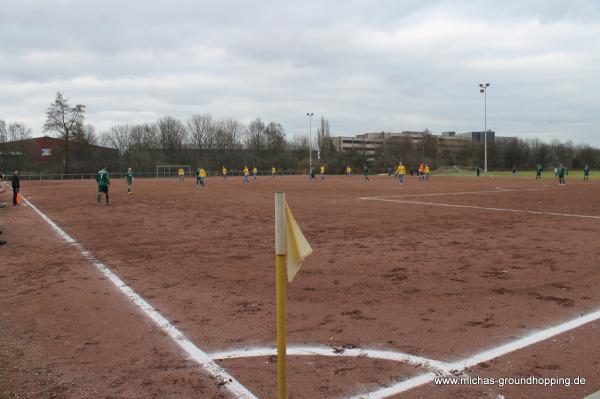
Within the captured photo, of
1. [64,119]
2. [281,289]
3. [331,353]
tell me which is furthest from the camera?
[64,119]

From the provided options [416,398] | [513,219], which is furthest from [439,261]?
[513,219]

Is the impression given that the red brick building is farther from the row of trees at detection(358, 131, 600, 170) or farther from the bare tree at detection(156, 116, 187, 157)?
the row of trees at detection(358, 131, 600, 170)

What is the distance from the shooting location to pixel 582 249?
30.8ft

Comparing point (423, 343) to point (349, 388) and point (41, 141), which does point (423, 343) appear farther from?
point (41, 141)

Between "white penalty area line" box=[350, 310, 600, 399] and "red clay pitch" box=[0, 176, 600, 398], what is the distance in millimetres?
82

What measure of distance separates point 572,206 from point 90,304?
18655 mm

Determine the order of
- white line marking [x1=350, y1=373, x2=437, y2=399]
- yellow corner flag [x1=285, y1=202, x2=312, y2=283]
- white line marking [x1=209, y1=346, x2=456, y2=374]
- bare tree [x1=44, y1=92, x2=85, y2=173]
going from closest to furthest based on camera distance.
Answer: yellow corner flag [x1=285, y1=202, x2=312, y2=283], white line marking [x1=350, y1=373, x2=437, y2=399], white line marking [x1=209, y1=346, x2=456, y2=374], bare tree [x1=44, y1=92, x2=85, y2=173]

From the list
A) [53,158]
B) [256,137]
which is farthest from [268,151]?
[53,158]

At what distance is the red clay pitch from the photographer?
3980 mm

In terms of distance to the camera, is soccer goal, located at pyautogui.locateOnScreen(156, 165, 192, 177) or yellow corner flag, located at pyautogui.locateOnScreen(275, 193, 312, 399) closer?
yellow corner flag, located at pyautogui.locateOnScreen(275, 193, 312, 399)

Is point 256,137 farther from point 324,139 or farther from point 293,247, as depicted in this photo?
point 293,247

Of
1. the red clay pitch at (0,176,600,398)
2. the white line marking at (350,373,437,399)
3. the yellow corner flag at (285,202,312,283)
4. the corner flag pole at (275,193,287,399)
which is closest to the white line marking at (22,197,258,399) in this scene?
the red clay pitch at (0,176,600,398)

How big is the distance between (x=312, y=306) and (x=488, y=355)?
225cm

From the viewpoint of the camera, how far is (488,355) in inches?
170
